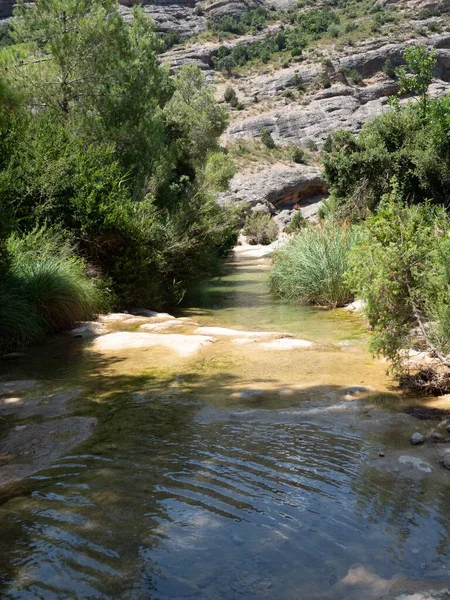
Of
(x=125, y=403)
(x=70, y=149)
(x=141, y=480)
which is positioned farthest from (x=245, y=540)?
(x=70, y=149)

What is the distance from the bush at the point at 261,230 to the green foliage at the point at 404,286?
1372 inches

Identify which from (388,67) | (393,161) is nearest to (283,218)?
(393,161)

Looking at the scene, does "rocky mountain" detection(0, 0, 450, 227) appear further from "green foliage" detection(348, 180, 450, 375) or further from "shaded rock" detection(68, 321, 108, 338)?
"green foliage" detection(348, 180, 450, 375)

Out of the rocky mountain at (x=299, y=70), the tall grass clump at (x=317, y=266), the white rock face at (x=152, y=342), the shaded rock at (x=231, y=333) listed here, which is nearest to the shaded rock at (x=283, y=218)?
the rocky mountain at (x=299, y=70)

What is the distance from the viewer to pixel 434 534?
2994 mm

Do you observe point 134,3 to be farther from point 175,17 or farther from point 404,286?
point 404,286

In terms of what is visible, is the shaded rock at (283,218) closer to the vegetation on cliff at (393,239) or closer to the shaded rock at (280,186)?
the shaded rock at (280,186)

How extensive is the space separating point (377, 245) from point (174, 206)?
35.1ft

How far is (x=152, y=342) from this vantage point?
814 cm

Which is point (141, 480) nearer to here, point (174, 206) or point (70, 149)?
point (70, 149)

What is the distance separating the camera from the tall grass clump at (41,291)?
827cm

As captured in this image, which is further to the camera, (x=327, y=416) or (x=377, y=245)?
(x=377, y=245)

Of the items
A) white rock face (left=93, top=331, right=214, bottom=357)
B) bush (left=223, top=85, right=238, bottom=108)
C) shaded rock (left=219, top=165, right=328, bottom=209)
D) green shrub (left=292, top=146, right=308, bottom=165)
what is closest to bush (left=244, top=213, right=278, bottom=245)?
shaded rock (left=219, top=165, right=328, bottom=209)

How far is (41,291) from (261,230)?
110 feet
